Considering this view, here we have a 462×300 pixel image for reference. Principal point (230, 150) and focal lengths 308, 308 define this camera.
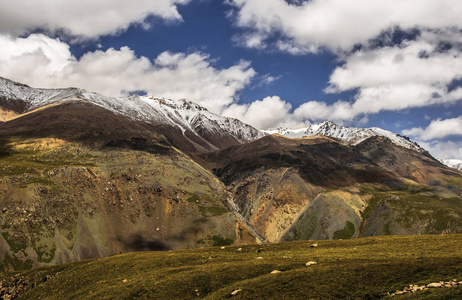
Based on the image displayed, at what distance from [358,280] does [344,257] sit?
12642 millimetres

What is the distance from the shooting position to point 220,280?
44.2 meters

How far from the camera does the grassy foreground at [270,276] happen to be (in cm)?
3359

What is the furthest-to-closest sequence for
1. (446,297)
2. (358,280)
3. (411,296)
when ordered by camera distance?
(358,280) → (411,296) → (446,297)

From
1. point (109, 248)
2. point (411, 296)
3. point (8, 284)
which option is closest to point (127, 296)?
point (411, 296)

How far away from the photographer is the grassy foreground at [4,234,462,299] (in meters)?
33.6

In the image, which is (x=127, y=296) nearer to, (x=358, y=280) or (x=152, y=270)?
(x=152, y=270)

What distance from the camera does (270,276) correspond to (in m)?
40.9

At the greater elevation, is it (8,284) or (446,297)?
(446,297)

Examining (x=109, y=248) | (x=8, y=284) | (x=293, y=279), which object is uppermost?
(x=293, y=279)

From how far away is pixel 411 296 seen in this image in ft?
92.4

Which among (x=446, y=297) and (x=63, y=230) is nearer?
(x=446, y=297)

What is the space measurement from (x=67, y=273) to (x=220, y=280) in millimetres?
40740

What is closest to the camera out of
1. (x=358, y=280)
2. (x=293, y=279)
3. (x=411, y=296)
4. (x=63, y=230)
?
(x=411, y=296)

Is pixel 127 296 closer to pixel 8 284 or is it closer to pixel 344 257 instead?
pixel 344 257
